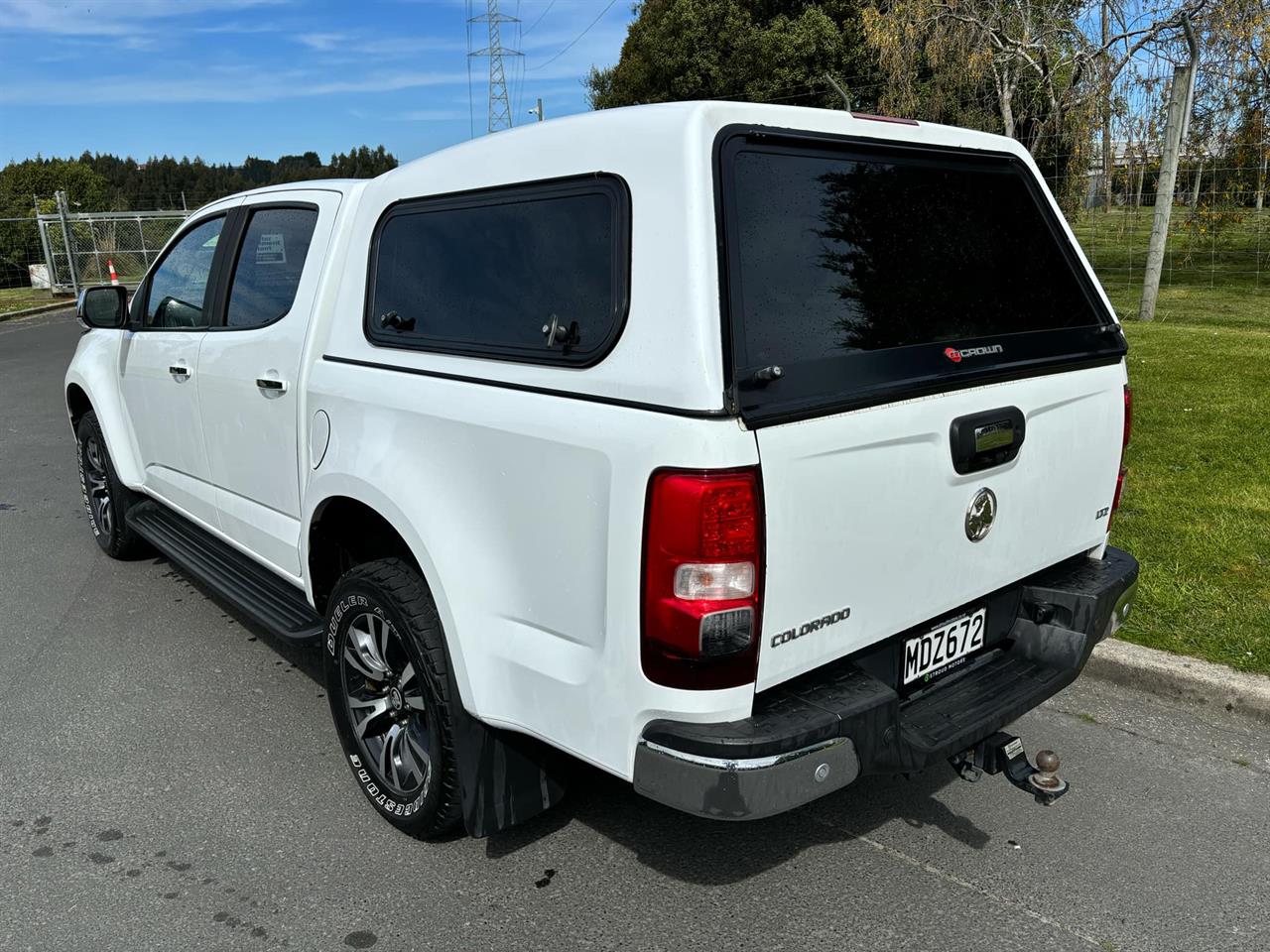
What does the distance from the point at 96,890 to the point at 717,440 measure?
2.22 metres

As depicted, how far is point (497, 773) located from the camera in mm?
2736

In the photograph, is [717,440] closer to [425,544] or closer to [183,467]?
[425,544]

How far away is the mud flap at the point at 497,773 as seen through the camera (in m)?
2.70

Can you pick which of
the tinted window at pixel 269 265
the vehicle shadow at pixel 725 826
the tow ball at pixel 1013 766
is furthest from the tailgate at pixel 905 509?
the tinted window at pixel 269 265

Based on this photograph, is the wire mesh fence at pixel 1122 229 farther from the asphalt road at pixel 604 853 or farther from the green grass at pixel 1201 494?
the asphalt road at pixel 604 853

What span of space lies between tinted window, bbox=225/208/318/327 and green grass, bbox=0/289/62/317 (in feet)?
69.8

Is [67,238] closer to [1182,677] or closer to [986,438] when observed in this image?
[1182,677]

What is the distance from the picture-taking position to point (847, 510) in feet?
7.59

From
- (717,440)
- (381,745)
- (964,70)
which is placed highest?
(964,70)

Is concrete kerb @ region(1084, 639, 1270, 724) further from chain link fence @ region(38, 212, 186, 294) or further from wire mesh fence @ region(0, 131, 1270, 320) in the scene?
chain link fence @ region(38, 212, 186, 294)

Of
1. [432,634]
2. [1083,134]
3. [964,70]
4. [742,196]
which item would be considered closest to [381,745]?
[432,634]

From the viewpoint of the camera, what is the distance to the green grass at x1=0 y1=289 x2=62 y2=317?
2303 cm

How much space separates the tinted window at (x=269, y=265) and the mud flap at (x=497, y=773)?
1.71 m

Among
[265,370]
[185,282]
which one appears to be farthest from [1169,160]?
[265,370]
